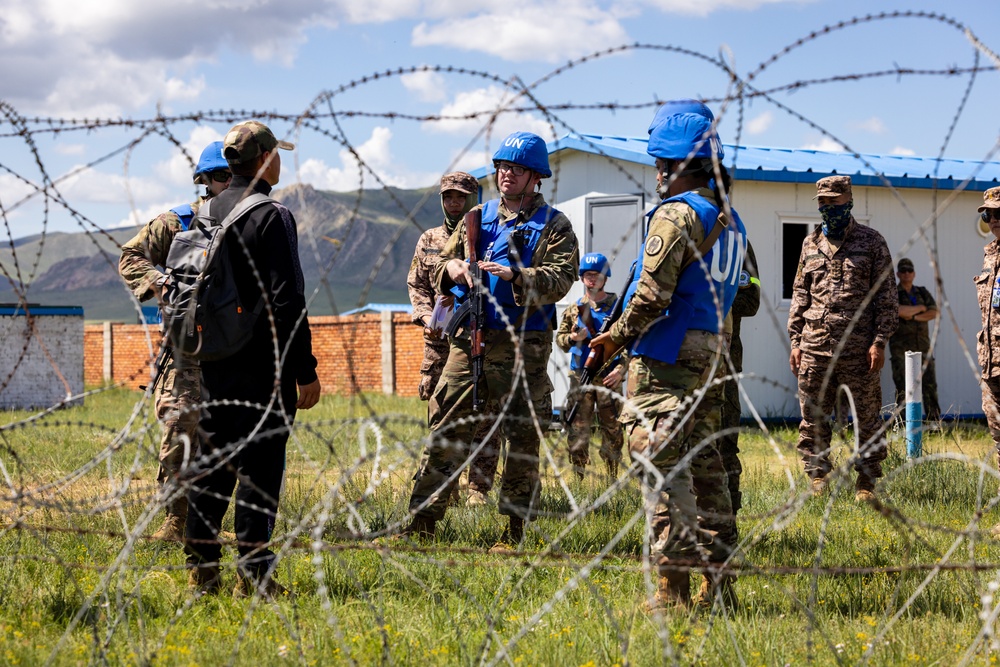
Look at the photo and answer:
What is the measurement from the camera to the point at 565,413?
4.03m

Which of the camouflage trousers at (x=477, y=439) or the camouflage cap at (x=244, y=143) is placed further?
the camouflage trousers at (x=477, y=439)

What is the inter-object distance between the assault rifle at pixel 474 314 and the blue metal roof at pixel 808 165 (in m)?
5.07

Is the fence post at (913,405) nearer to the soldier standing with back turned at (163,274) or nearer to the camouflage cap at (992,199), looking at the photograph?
the camouflage cap at (992,199)

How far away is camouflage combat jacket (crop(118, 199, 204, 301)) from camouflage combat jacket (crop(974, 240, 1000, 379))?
13.4ft

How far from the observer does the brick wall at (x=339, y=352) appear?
1864 centimetres

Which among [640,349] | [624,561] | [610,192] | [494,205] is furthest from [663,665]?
[610,192]

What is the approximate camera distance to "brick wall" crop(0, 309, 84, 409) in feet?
48.5

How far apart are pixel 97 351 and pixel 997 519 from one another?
25209mm

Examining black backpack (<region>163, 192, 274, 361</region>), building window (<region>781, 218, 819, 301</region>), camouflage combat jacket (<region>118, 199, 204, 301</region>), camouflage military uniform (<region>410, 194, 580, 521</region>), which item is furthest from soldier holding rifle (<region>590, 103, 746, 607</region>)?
building window (<region>781, 218, 819, 301</region>)

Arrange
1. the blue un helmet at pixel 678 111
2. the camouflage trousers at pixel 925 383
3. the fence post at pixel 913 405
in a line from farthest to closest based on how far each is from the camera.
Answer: the camouflage trousers at pixel 925 383
the fence post at pixel 913 405
the blue un helmet at pixel 678 111

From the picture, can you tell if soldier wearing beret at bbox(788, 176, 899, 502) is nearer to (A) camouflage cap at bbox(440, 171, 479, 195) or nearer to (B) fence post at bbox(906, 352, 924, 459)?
(B) fence post at bbox(906, 352, 924, 459)

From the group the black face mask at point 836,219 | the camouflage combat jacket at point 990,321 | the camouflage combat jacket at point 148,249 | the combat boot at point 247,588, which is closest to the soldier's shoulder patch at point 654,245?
the combat boot at point 247,588

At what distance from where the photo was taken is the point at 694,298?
356 cm

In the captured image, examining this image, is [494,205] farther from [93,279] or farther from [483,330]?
[93,279]
